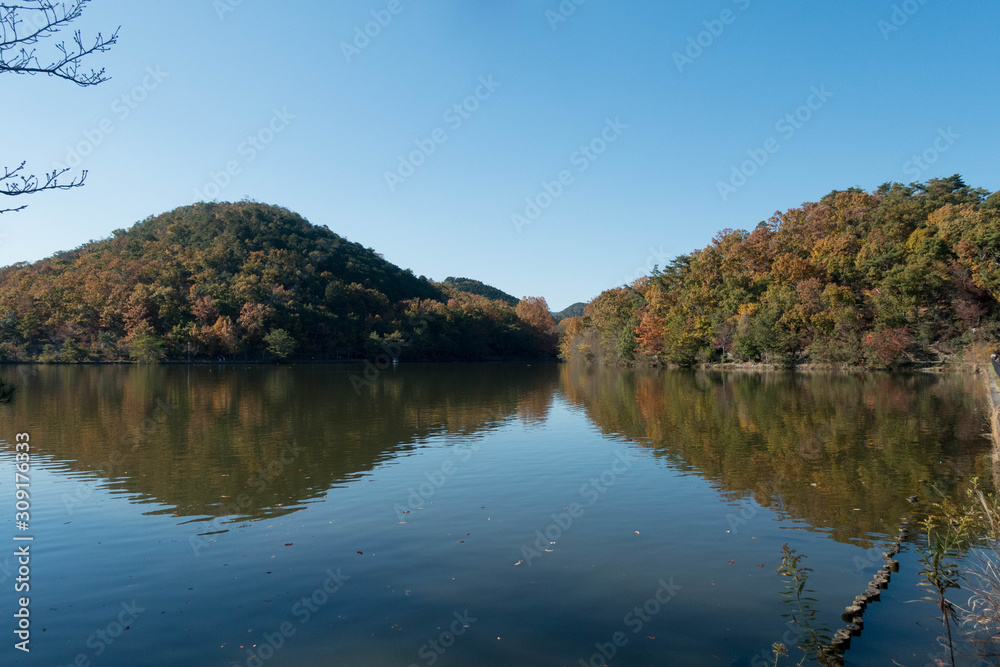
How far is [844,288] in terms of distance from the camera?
46438 mm

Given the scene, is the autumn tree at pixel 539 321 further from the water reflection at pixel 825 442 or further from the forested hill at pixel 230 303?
the water reflection at pixel 825 442

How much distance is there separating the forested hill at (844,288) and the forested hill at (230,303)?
40.1 meters

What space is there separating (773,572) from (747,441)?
31.1ft

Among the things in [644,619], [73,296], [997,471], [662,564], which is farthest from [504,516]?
[73,296]

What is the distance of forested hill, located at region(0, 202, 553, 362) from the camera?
242 feet

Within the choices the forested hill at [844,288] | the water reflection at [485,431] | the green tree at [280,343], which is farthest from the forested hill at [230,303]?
the water reflection at [485,431]

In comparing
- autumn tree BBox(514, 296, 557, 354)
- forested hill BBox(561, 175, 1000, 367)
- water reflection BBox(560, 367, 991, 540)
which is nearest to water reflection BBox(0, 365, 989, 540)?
water reflection BBox(560, 367, 991, 540)

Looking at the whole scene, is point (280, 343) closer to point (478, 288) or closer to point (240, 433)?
point (240, 433)

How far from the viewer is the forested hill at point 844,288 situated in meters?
39.9

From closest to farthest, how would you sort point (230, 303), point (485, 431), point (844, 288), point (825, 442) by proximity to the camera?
point (825, 442)
point (485, 431)
point (844, 288)
point (230, 303)

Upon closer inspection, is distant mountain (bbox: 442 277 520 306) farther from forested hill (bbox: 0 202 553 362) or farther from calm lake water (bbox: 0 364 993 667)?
calm lake water (bbox: 0 364 993 667)

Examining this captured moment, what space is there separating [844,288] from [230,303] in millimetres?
71682

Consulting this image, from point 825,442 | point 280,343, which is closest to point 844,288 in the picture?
point 825,442

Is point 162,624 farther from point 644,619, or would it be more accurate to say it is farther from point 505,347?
point 505,347
